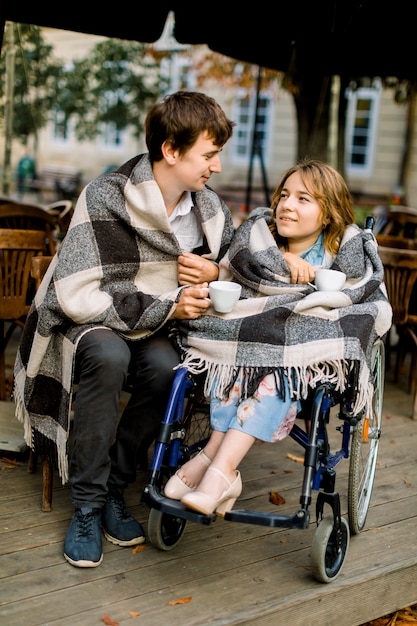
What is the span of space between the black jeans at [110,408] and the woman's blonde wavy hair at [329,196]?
702 mm

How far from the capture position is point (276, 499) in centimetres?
287

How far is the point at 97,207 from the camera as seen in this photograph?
248 centimetres

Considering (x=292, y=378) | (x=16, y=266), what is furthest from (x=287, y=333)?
(x=16, y=266)

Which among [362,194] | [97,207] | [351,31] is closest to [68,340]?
[97,207]

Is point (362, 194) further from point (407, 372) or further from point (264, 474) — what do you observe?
point (264, 474)

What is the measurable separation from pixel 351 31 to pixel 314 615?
4497mm

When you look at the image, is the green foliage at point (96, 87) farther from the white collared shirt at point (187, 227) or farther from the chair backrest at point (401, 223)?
the white collared shirt at point (187, 227)

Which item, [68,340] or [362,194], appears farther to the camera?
[362,194]

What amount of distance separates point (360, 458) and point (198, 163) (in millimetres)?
1171

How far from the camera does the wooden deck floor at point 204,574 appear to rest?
2.08 m

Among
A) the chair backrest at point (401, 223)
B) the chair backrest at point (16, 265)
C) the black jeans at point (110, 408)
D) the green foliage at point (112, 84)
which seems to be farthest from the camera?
the green foliage at point (112, 84)

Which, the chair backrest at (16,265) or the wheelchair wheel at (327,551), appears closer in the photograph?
the wheelchair wheel at (327,551)

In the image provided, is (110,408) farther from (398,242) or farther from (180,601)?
(398,242)

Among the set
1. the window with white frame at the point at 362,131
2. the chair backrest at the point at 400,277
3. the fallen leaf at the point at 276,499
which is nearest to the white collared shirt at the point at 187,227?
the fallen leaf at the point at 276,499
